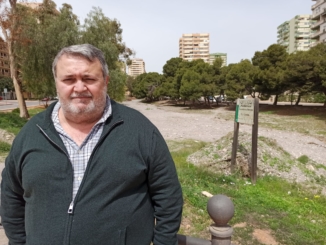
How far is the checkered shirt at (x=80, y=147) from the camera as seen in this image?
4.52ft

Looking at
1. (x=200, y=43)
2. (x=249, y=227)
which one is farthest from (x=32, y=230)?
(x=200, y=43)

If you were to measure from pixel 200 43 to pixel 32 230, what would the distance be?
A: 518 ft

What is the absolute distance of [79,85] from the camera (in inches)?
56.4

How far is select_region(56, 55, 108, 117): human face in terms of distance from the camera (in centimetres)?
142

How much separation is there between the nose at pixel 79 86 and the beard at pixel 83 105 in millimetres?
21

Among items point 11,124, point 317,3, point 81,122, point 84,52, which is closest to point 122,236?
point 81,122

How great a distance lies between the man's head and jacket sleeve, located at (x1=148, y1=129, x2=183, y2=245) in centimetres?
37

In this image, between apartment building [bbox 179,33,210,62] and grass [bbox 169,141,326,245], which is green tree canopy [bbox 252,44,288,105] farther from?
apartment building [bbox 179,33,210,62]

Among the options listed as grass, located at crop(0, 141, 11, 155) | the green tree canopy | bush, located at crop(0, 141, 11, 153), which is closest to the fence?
grass, located at crop(0, 141, 11, 155)

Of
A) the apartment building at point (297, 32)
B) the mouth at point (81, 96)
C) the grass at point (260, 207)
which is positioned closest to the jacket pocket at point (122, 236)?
the mouth at point (81, 96)

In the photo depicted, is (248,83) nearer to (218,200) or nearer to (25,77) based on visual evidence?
(25,77)

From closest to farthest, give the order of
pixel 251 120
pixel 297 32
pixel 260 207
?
1. pixel 260 207
2. pixel 251 120
3. pixel 297 32

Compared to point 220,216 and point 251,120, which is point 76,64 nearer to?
point 220,216

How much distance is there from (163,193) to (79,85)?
2.34 feet
